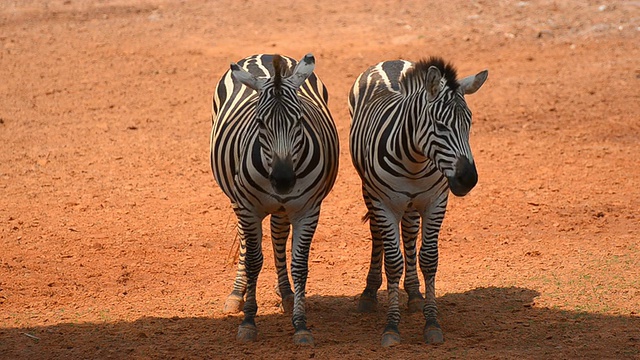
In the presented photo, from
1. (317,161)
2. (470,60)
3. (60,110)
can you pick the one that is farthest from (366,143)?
(470,60)

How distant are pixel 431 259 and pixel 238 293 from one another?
6.30 feet

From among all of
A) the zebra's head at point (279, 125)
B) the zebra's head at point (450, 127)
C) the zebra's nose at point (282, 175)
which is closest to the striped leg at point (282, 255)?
the zebra's head at point (279, 125)

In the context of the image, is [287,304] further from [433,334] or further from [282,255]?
[433,334]

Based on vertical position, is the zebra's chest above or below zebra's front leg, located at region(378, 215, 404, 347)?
above

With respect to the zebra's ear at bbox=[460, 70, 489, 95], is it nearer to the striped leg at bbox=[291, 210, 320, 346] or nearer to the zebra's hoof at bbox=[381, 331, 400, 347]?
the striped leg at bbox=[291, 210, 320, 346]

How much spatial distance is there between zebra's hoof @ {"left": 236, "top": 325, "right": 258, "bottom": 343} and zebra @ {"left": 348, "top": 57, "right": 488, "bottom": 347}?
1.05 metres

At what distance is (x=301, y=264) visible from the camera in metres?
7.00

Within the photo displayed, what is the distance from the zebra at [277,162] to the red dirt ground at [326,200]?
61cm

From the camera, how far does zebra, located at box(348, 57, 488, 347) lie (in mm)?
6266

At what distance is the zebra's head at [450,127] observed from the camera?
6.11m

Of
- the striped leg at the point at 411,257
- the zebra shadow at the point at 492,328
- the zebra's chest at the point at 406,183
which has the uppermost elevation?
the zebra's chest at the point at 406,183

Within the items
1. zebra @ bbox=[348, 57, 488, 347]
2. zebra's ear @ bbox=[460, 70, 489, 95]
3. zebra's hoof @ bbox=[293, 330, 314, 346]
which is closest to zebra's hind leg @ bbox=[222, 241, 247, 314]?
zebra's hoof @ bbox=[293, 330, 314, 346]

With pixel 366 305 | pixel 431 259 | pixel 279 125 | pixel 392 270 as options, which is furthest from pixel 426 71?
pixel 366 305

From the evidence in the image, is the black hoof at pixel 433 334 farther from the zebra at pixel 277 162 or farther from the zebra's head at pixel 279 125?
the zebra's head at pixel 279 125
